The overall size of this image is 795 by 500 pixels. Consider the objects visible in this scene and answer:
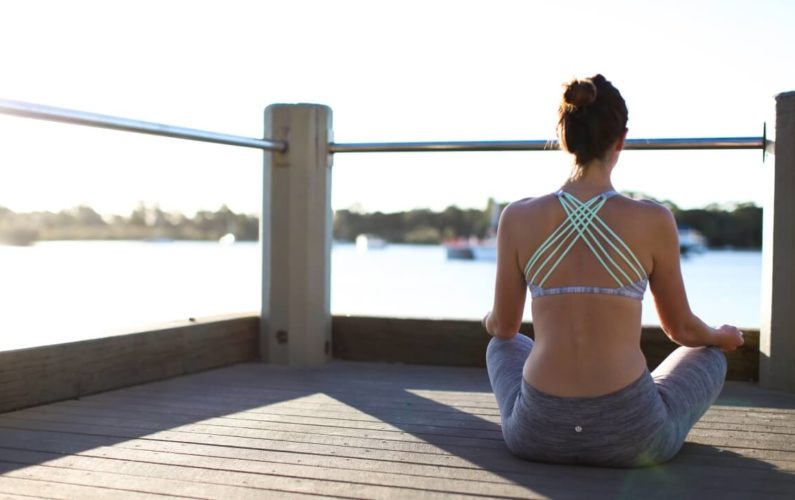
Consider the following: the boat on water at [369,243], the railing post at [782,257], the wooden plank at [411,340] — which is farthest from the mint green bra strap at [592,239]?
the boat on water at [369,243]

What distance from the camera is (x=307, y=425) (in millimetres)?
2232

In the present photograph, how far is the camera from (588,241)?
1727 mm

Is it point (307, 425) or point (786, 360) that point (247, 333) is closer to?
point (307, 425)

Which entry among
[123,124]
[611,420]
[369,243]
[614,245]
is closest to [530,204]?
[614,245]

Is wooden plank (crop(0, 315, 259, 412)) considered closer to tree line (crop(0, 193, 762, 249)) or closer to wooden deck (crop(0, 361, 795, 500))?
wooden deck (crop(0, 361, 795, 500))

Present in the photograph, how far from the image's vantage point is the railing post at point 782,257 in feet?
9.16

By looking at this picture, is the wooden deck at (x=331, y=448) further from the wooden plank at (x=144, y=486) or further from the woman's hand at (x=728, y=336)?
the woman's hand at (x=728, y=336)

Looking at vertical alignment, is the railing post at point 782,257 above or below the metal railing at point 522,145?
below

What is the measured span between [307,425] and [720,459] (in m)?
1.07

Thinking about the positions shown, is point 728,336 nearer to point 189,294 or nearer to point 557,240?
point 557,240

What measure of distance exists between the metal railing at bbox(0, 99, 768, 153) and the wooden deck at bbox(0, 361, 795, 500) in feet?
2.81

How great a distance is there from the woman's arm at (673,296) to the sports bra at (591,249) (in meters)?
0.05

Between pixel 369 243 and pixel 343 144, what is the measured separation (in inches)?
2613

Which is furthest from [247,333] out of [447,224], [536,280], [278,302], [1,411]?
[447,224]
